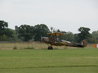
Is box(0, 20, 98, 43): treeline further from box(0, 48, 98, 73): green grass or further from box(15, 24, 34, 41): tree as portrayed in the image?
box(0, 48, 98, 73): green grass

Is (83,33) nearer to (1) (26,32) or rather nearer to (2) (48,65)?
(1) (26,32)

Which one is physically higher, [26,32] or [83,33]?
[26,32]

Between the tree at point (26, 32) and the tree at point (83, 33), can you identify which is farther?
the tree at point (26, 32)

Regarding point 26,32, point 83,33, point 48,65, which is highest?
point 26,32

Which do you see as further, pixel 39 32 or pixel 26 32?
pixel 39 32

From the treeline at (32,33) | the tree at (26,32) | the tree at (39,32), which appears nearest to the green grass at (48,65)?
the treeline at (32,33)

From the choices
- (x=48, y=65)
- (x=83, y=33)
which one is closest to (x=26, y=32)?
(x=83, y=33)

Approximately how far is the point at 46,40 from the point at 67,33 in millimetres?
71520

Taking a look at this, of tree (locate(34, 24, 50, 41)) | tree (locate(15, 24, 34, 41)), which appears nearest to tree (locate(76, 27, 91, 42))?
tree (locate(34, 24, 50, 41))

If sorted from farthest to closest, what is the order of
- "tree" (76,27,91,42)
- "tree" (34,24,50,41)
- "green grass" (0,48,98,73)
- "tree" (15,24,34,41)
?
1. "tree" (34,24,50,41)
2. "tree" (15,24,34,41)
3. "tree" (76,27,91,42)
4. "green grass" (0,48,98,73)

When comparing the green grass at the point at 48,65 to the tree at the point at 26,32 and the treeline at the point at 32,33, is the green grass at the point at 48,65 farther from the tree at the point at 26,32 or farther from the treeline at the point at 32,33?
the tree at the point at 26,32

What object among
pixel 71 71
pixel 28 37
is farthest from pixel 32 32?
pixel 71 71

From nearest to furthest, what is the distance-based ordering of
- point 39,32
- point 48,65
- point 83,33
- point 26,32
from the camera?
point 48,65 → point 83,33 → point 26,32 → point 39,32

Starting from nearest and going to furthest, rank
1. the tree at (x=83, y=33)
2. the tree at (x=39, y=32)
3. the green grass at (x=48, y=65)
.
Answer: the green grass at (x=48, y=65) < the tree at (x=83, y=33) < the tree at (x=39, y=32)
